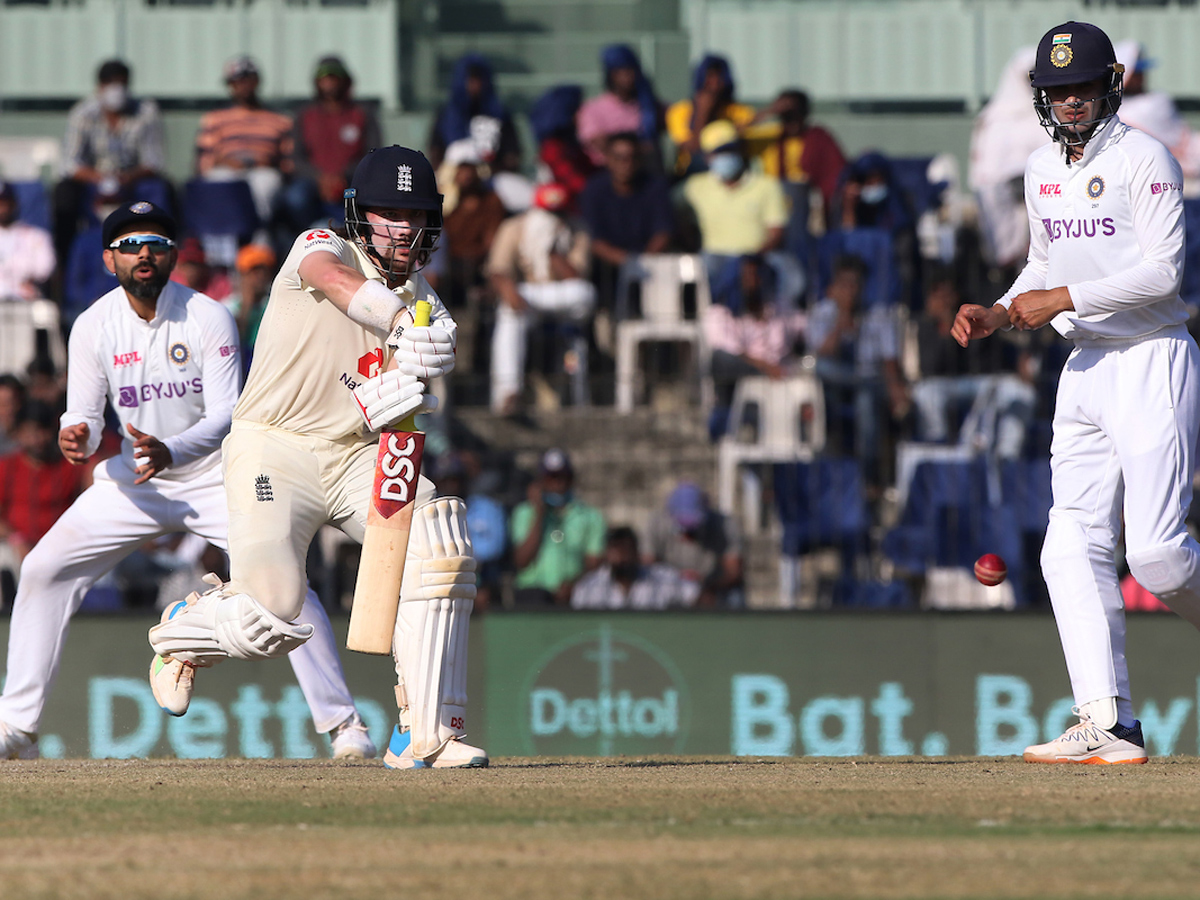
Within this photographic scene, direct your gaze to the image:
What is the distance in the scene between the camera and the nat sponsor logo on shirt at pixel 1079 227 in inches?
258

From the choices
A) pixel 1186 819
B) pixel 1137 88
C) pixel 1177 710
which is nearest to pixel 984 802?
pixel 1186 819

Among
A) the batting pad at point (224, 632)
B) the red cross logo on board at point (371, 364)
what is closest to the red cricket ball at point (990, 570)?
the red cross logo on board at point (371, 364)

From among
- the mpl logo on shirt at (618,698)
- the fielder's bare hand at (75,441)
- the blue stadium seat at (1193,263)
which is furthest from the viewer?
the blue stadium seat at (1193,263)

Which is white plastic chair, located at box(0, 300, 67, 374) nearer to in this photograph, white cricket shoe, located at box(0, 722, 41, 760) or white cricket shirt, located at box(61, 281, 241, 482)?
white cricket shirt, located at box(61, 281, 241, 482)

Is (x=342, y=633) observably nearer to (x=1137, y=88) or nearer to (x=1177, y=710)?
(x=1177, y=710)

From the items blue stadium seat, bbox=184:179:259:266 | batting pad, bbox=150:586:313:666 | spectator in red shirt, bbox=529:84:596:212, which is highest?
spectator in red shirt, bbox=529:84:596:212

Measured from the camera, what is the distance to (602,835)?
4.50m

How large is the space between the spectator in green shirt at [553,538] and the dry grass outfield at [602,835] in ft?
14.4

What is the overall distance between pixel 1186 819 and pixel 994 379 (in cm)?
663

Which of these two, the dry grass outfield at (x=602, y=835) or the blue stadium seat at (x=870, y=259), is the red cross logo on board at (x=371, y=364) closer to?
the dry grass outfield at (x=602, y=835)

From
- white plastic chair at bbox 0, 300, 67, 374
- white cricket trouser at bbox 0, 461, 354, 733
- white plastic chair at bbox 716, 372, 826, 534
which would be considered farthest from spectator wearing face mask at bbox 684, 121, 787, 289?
white cricket trouser at bbox 0, 461, 354, 733

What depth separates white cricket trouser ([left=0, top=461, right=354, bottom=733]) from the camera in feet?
25.6

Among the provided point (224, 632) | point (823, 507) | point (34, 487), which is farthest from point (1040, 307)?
point (34, 487)

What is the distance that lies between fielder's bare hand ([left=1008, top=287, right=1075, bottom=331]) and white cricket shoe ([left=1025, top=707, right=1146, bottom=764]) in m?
1.39
